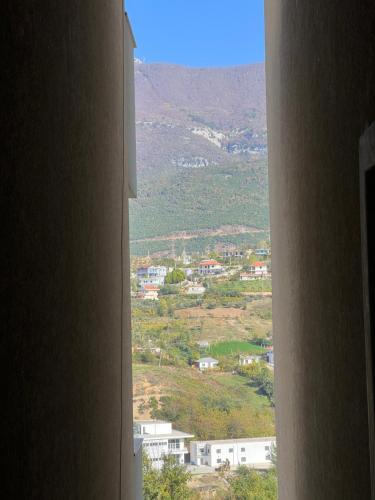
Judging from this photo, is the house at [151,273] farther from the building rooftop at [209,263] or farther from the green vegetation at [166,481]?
the green vegetation at [166,481]

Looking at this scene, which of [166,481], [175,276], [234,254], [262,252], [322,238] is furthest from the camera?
[262,252]

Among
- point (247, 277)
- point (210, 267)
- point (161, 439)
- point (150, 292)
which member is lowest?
point (161, 439)

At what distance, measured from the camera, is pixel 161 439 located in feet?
26.4

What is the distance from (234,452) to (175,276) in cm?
220

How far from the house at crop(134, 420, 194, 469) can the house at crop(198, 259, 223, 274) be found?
1855mm

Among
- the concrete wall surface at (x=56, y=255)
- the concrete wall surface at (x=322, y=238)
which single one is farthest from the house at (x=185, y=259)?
the concrete wall surface at (x=56, y=255)

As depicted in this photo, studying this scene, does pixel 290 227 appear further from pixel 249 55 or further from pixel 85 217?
pixel 249 55

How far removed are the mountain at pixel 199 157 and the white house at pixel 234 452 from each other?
2409mm

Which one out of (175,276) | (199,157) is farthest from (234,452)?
(199,157)

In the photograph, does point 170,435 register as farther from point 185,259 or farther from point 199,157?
point 199,157

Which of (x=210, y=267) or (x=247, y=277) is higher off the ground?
(x=210, y=267)

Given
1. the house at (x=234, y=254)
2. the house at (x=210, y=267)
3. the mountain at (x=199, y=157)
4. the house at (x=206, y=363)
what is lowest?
the house at (x=206, y=363)

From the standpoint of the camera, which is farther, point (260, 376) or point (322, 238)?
point (260, 376)

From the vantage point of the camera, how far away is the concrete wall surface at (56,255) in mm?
1087
